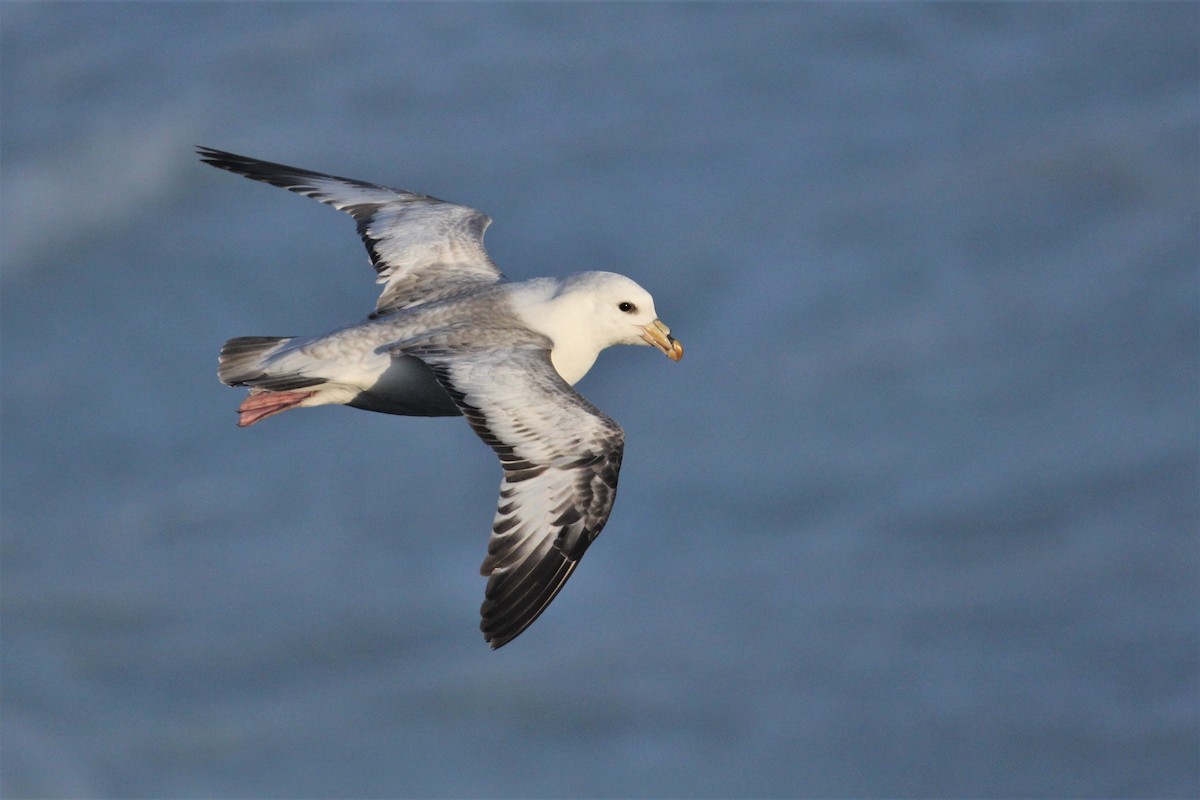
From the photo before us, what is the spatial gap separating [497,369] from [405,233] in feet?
9.39

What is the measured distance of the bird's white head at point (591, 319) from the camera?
9914mm

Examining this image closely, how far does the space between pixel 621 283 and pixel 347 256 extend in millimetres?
25162

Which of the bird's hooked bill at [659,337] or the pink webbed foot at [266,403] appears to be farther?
the bird's hooked bill at [659,337]

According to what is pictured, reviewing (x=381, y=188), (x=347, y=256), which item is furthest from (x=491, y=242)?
(x=381, y=188)

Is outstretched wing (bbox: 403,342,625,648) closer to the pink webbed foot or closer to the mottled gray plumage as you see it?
the mottled gray plumage

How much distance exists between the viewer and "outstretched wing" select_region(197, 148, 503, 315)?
429 inches

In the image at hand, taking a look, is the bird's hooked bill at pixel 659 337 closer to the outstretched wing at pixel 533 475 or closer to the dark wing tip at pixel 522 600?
the outstretched wing at pixel 533 475

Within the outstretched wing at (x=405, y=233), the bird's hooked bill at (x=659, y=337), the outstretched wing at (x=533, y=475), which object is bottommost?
the outstretched wing at (x=533, y=475)

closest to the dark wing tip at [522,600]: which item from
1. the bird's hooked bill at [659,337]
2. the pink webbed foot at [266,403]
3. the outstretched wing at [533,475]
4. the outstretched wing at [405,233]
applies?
the outstretched wing at [533,475]

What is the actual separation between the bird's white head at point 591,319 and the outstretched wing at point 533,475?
893 mm

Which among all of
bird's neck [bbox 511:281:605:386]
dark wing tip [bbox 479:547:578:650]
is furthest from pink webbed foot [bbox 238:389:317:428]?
dark wing tip [bbox 479:547:578:650]

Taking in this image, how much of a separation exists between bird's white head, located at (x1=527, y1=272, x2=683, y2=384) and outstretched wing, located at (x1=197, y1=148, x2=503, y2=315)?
3.19ft

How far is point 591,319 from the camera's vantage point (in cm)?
1003

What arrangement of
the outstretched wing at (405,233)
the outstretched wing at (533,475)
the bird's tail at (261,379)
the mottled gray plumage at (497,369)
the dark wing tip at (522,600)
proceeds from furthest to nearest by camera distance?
the outstretched wing at (405,233) → the bird's tail at (261,379) → the mottled gray plumage at (497,369) → the outstretched wing at (533,475) → the dark wing tip at (522,600)
